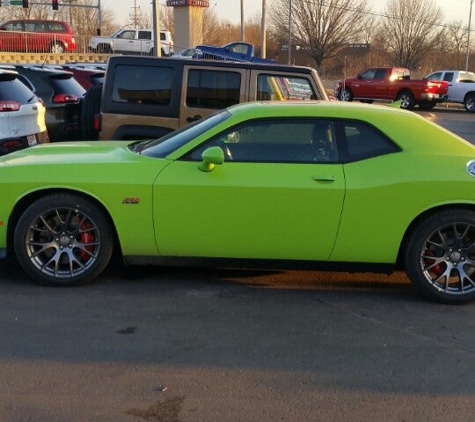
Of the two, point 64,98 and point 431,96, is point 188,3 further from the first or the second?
point 64,98

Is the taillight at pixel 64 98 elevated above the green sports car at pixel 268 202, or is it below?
above

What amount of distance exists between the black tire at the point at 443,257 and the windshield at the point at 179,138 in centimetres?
187

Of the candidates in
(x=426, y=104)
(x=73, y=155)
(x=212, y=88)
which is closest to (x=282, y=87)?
(x=212, y=88)

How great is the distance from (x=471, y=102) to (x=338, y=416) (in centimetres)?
2993

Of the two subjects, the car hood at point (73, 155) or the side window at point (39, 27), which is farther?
the side window at point (39, 27)

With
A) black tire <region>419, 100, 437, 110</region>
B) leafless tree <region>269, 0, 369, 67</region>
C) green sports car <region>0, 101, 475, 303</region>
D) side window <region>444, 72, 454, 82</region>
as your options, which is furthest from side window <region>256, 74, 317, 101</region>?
leafless tree <region>269, 0, 369, 67</region>

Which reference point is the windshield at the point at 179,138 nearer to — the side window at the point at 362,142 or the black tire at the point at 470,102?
the side window at the point at 362,142

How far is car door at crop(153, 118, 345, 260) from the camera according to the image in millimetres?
5211

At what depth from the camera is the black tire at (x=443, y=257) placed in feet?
17.2

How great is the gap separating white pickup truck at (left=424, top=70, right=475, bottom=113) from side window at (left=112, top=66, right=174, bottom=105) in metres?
25.0

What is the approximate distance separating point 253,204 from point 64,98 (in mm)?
6552

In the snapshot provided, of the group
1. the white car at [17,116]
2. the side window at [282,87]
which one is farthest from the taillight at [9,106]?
the side window at [282,87]

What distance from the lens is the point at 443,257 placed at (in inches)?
210

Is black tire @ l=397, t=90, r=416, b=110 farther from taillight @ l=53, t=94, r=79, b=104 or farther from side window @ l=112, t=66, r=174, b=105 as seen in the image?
side window @ l=112, t=66, r=174, b=105
